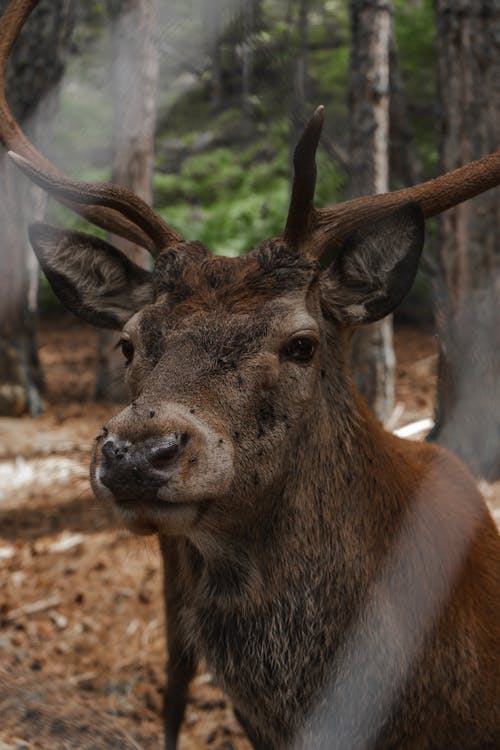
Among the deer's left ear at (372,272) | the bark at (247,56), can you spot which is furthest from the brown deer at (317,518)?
the bark at (247,56)

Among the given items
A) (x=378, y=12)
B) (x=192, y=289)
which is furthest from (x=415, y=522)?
(x=378, y=12)

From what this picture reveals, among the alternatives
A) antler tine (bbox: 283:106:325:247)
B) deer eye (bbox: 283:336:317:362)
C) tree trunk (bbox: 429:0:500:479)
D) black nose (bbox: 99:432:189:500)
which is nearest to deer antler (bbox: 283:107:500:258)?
antler tine (bbox: 283:106:325:247)

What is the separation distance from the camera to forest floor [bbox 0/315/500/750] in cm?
366

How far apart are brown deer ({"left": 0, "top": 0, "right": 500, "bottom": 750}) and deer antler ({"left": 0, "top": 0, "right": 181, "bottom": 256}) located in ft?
0.53

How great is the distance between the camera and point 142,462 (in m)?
2.16

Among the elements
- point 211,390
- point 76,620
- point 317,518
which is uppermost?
point 211,390

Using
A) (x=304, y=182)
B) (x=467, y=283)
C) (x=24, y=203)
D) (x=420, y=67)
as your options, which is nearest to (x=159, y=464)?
(x=304, y=182)

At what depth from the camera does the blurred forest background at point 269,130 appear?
16.6 ft

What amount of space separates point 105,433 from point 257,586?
0.77 m

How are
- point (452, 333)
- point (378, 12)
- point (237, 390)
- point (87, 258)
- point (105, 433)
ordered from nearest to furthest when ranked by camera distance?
point (105, 433)
point (237, 390)
point (87, 258)
point (452, 333)
point (378, 12)

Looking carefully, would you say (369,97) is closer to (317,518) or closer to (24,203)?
(24,203)

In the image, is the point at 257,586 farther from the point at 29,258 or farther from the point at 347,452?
the point at 29,258

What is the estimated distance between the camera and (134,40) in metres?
7.48

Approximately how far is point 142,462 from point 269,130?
36.2ft
